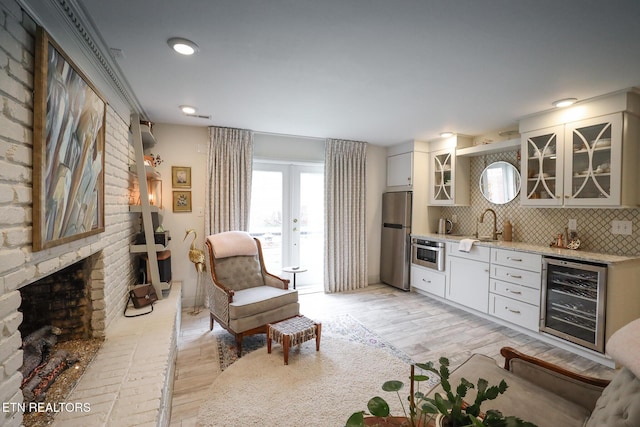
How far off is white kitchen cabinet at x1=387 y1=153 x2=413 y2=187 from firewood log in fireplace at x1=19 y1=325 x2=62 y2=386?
4334mm

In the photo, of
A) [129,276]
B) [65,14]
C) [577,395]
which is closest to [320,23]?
[65,14]

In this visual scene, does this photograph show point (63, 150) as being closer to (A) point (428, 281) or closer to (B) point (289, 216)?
(B) point (289, 216)

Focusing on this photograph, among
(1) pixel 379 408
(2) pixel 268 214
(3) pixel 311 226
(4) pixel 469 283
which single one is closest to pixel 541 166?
(4) pixel 469 283

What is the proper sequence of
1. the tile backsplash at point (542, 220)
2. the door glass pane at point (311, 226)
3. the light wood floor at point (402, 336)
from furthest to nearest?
the door glass pane at point (311, 226), the tile backsplash at point (542, 220), the light wood floor at point (402, 336)

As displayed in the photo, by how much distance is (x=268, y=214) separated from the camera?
4410 millimetres

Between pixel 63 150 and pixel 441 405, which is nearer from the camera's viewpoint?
pixel 441 405

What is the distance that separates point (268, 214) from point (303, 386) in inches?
106

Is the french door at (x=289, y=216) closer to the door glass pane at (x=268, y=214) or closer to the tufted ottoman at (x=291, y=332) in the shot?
the door glass pane at (x=268, y=214)

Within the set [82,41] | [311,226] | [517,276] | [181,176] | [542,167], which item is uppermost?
[82,41]

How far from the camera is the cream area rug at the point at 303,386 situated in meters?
1.85

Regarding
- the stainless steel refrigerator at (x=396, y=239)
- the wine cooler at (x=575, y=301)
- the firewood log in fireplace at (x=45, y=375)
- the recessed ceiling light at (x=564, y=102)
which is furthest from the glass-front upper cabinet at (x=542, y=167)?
the firewood log in fireplace at (x=45, y=375)

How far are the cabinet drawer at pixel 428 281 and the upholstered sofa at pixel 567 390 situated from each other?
7.93 ft

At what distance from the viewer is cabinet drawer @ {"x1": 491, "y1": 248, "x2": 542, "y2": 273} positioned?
9.68 ft

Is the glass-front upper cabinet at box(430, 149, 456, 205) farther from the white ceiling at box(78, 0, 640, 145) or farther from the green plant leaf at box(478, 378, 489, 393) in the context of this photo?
the green plant leaf at box(478, 378, 489, 393)
